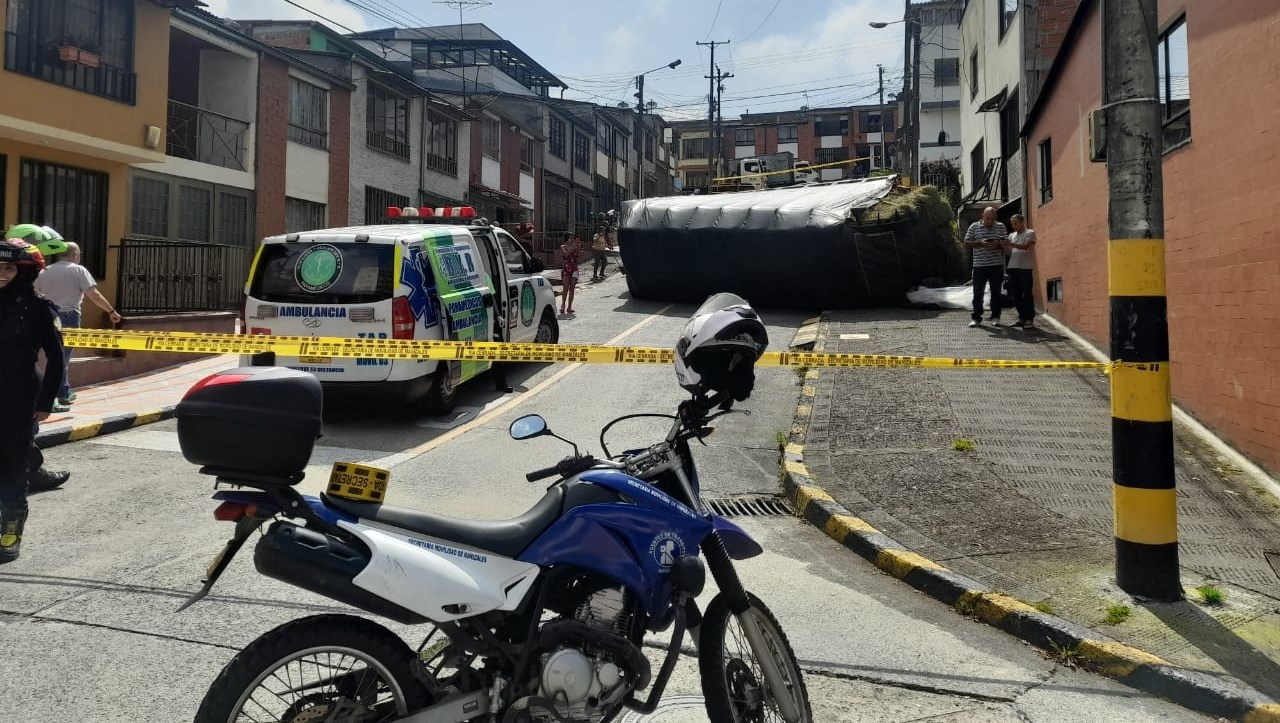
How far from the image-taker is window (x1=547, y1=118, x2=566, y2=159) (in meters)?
38.0

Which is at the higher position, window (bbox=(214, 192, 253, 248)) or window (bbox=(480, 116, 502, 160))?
window (bbox=(480, 116, 502, 160))

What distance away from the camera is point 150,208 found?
16.5 metres

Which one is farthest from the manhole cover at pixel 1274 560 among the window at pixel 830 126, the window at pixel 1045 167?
the window at pixel 830 126

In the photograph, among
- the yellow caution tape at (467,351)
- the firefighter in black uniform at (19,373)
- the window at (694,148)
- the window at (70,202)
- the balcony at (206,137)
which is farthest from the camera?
the window at (694,148)

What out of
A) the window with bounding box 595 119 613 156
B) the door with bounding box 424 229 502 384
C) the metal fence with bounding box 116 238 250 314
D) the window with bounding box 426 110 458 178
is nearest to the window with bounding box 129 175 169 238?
the metal fence with bounding box 116 238 250 314

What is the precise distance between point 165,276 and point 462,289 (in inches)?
325

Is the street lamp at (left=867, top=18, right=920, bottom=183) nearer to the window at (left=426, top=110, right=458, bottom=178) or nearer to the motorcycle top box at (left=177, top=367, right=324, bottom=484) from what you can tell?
the window at (left=426, top=110, right=458, bottom=178)

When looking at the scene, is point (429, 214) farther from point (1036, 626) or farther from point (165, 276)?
point (1036, 626)

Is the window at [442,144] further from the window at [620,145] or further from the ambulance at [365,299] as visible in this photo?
the window at [620,145]

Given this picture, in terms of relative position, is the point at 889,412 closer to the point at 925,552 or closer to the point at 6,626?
the point at 925,552

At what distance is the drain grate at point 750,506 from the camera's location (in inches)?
254

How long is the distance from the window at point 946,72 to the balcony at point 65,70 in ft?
142

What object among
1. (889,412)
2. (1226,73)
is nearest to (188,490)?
(889,412)

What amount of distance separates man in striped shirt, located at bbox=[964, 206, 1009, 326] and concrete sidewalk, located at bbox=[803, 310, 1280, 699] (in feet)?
7.92
